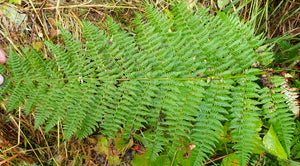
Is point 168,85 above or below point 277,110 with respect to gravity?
below

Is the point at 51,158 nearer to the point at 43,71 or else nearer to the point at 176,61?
the point at 43,71

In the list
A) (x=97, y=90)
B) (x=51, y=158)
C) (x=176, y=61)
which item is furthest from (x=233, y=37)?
(x=51, y=158)

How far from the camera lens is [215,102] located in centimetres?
206

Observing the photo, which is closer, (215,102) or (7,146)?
(215,102)

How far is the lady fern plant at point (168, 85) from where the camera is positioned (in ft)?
6.76

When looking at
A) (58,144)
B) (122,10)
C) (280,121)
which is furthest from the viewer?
(122,10)

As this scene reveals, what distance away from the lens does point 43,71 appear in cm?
229

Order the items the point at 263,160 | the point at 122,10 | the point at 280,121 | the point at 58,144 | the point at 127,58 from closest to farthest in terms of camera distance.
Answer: the point at 280,121 < the point at 127,58 < the point at 263,160 < the point at 58,144 < the point at 122,10

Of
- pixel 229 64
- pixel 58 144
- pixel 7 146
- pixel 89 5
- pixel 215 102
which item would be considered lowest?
pixel 7 146

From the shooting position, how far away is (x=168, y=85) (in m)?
2.16

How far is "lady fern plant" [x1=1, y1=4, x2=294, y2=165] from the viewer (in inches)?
81.1

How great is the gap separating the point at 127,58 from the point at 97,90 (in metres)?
0.48

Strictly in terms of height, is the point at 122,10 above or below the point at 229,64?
above

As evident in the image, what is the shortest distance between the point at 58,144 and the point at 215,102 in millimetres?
2247
